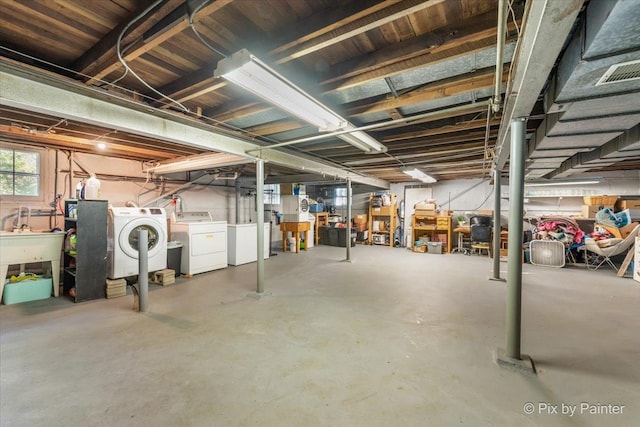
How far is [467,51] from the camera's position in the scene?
158 cm

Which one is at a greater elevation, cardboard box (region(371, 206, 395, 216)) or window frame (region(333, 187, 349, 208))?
window frame (region(333, 187, 349, 208))

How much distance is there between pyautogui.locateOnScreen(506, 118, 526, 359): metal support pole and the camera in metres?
2.07

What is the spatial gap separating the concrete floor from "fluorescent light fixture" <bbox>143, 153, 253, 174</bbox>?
78.5 inches

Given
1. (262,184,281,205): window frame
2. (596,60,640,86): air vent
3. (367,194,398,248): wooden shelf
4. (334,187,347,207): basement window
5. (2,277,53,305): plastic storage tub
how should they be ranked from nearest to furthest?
(596,60,640,86): air vent, (2,277,53,305): plastic storage tub, (367,194,398,248): wooden shelf, (262,184,281,205): window frame, (334,187,347,207): basement window

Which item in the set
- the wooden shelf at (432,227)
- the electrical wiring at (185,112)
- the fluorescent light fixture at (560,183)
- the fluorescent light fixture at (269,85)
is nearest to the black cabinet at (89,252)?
the electrical wiring at (185,112)

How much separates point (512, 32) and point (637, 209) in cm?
738

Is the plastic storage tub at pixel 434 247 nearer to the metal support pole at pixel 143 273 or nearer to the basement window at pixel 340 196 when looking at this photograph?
the basement window at pixel 340 196

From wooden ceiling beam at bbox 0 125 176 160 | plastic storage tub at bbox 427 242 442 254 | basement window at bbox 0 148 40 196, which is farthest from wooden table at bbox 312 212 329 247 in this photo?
basement window at bbox 0 148 40 196

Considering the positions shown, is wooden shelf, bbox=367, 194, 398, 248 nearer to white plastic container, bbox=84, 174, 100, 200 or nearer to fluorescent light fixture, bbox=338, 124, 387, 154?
fluorescent light fixture, bbox=338, 124, 387, 154

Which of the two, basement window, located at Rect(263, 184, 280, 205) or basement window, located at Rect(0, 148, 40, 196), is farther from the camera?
basement window, located at Rect(263, 184, 280, 205)

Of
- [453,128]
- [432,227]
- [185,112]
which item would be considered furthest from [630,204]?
[185,112]

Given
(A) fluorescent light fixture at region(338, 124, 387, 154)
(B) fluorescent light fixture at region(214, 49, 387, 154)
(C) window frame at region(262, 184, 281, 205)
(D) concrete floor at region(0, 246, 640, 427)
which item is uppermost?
(A) fluorescent light fixture at region(338, 124, 387, 154)

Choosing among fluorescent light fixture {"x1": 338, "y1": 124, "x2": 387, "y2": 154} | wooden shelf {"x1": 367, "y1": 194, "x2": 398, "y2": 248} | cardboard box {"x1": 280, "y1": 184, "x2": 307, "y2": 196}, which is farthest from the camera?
wooden shelf {"x1": 367, "y1": 194, "x2": 398, "y2": 248}

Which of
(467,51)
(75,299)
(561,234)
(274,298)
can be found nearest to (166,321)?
(274,298)
